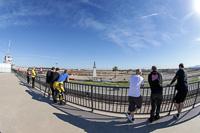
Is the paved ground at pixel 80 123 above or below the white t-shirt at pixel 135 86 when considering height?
below

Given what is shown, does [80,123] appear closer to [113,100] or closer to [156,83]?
[113,100]

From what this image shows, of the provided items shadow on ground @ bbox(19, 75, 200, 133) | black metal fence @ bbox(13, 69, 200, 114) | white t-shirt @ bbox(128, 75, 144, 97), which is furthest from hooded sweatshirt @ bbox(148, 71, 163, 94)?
shadow on ground @ bbox(19, 75, 200, 133)

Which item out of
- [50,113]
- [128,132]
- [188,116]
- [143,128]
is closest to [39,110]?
[50,113]

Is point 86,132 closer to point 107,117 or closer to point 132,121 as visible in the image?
point 107,117

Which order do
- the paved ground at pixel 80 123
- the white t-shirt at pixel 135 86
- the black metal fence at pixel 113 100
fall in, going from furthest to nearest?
the black metal fence at pixel 113 100 → the white t-shirt at pixel 135 86 → the paved ground at pixel 80 123

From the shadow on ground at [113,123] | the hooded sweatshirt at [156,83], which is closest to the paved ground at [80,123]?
the shadow on ground at [113,123]

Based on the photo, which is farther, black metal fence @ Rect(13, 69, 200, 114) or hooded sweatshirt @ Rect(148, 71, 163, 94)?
black metal fence @ Rect(13, 69, 200, 114)

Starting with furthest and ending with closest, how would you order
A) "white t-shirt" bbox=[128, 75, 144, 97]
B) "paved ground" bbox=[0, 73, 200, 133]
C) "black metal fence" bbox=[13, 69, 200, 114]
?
"black metal fence" bbox=[13, 69, 200, 114] < "white t-shirt" bbox=[128, 75, 144, 97] < "paved ground" bbox=[0, 73, 200, 133]

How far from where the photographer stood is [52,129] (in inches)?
104

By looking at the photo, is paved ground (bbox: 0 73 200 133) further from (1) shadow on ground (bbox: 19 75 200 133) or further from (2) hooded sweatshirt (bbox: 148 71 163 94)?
(2) hooded sweatshirt (bbox: 148 71 163 94)

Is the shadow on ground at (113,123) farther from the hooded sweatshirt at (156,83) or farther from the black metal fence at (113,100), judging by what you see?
the hooded sweatshirt at (156,83)

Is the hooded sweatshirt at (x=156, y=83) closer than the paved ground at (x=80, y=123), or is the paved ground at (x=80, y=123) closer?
the paved ground at (x=80, y=123)

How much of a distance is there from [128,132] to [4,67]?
1489 inches

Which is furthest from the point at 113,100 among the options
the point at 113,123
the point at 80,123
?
the point at 80,123
